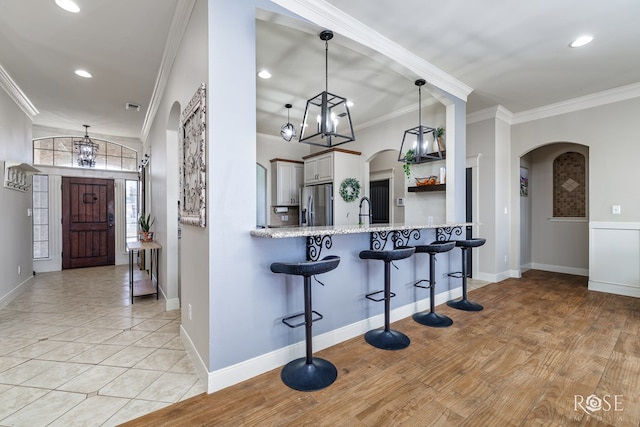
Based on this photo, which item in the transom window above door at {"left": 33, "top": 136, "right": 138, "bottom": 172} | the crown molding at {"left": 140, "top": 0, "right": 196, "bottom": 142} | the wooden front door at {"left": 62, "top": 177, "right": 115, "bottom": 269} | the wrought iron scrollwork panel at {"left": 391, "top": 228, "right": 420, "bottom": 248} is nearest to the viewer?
the crown molding at {"left": 140, "top": 0, "right": 196, "bottom": 142}

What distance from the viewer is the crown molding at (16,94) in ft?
11.4

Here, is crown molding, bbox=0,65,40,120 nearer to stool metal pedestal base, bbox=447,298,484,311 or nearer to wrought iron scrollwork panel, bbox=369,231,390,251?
wrought iron scrollwork panel, bbox=369,231,390,251

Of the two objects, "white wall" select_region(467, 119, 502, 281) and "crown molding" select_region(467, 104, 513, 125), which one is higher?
"crown molding" select_region(467, 104, 513, 125)

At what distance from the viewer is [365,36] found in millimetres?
2670

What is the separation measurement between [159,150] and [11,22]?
1.72 m

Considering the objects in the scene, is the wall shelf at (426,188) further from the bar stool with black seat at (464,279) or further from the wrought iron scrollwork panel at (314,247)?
the wrought iron scrollwork panel at (314,247)

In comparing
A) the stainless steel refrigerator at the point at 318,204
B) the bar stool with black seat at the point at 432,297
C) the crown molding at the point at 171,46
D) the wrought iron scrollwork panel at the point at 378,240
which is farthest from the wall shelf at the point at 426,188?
the crown molding at the point at 171,46

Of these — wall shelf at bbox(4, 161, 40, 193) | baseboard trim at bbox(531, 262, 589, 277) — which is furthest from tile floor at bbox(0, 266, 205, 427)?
baseboard trim at bbox(531, 262, 589, 277)

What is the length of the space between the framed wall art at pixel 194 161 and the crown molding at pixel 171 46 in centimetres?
71

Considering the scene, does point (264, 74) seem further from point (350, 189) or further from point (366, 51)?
point (350, 189)

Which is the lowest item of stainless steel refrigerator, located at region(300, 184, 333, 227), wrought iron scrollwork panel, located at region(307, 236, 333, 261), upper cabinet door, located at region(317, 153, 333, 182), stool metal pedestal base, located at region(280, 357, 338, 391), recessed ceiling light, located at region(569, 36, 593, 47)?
stool metal pedestal base, located at region(280, 357, 338, 391)

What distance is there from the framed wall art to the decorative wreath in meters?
3.22

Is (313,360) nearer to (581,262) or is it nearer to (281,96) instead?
(281,96)

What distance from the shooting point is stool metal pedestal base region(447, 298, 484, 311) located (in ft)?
11.1
